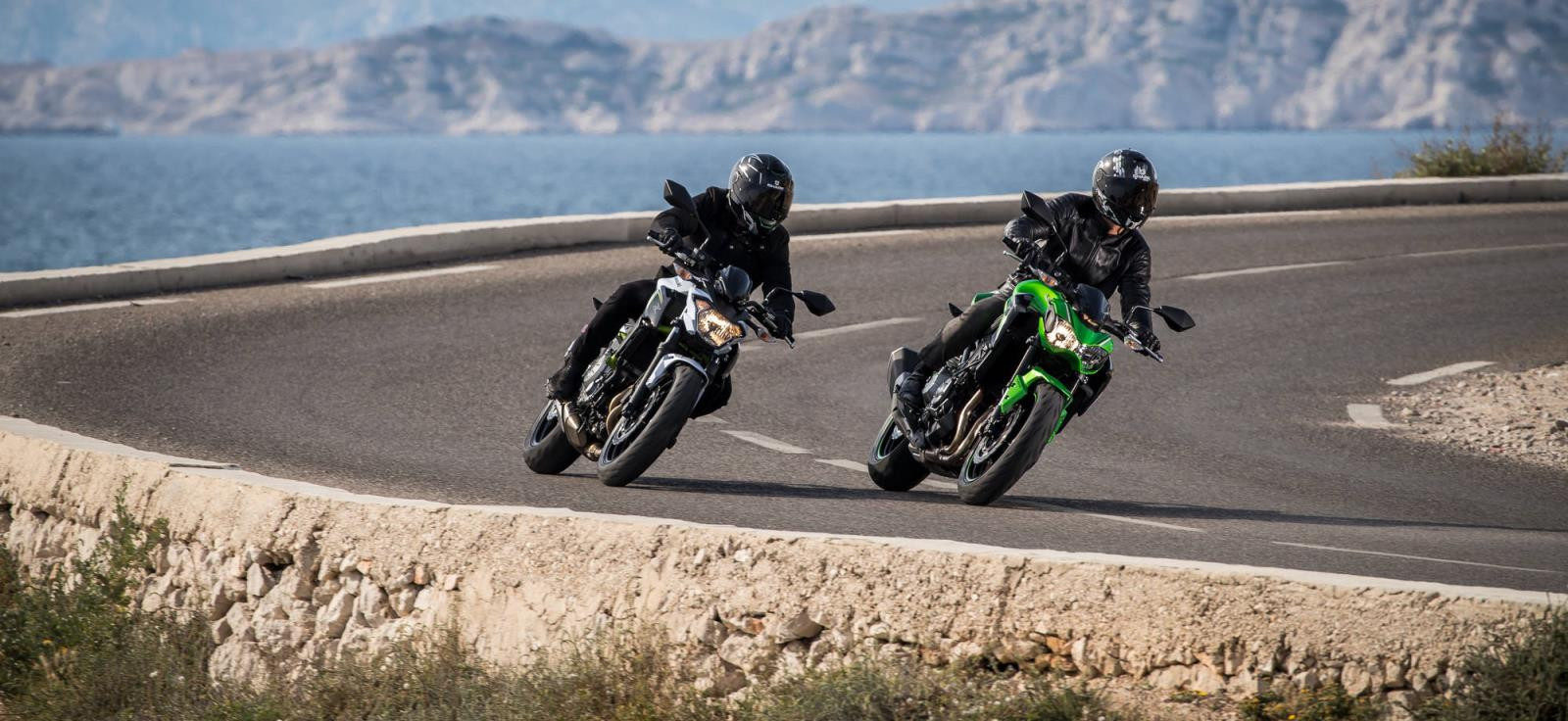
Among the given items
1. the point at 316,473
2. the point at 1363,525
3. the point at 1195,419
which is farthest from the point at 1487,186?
the point at 316,473

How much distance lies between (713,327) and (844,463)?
1851 mm

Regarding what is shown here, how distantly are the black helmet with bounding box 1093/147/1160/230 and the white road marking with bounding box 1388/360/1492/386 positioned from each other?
217 inches

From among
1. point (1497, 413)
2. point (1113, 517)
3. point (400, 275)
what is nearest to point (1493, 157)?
point (1497, 413)

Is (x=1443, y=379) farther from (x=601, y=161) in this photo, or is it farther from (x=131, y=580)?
(x=601, y=161)

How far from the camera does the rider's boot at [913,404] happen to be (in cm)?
837

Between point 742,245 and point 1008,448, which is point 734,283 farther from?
point 1008,448

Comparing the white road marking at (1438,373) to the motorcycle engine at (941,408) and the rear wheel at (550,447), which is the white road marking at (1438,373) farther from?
the rear wheel at (550,447)

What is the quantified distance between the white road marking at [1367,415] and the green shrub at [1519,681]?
6267 millimetres

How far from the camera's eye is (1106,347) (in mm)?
7812

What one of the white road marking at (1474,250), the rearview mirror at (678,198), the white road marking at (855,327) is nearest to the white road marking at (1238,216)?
the white road marking at (1474,250)

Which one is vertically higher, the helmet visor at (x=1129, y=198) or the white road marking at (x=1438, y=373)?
the helmet visor at (x=1129, y=198)

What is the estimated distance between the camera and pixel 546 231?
17594 millimetres

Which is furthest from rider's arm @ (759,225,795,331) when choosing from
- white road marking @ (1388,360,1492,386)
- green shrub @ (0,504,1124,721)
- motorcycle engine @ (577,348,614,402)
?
white road marking @ (1388,360,1492,386)

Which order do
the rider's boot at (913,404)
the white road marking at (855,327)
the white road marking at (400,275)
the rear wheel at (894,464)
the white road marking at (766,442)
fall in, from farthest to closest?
the white road marking at (400,275) → the white road marking at (855,327) → the white road marking at (766,442) → the rear wheel at (894,464) → the rider's boot at (913,404)
